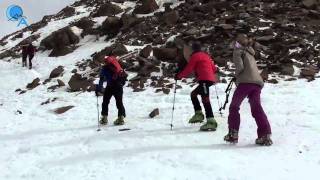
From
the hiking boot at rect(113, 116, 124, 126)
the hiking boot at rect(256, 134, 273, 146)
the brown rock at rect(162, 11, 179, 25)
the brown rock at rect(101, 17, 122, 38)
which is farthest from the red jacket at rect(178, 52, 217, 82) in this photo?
the brown rock at rect(101, 17, 122, 38)

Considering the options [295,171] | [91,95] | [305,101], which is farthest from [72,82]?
[295,171]

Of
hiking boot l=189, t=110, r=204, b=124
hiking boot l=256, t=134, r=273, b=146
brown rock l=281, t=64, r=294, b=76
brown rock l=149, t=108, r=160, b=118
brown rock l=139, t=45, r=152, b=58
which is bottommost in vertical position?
brown rock l=139, t=45, r=152, b=58

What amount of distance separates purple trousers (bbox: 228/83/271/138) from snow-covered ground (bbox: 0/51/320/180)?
40 cm

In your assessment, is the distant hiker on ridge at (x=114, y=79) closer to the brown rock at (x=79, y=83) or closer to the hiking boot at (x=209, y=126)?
the hiking boot at (x=209, y=126)

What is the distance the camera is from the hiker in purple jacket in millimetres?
10117

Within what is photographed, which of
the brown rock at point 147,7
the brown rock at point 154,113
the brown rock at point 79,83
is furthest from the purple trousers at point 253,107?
the brown rock at point 147,7

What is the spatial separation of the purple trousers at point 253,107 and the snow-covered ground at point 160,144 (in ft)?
1.32

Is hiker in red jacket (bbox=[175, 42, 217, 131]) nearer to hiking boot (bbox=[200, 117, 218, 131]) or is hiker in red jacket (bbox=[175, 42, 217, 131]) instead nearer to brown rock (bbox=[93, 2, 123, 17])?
hiking boot (bbox=[200, 117, 218, 131])

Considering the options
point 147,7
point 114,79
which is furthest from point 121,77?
point 147,7

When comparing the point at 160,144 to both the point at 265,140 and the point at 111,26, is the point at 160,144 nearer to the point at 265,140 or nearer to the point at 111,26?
the point at 265,140

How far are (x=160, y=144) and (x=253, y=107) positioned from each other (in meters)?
2.17

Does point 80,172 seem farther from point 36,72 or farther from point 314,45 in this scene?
point 36,72

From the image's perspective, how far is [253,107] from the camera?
404 inches

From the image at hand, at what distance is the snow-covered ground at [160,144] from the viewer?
9062mm
